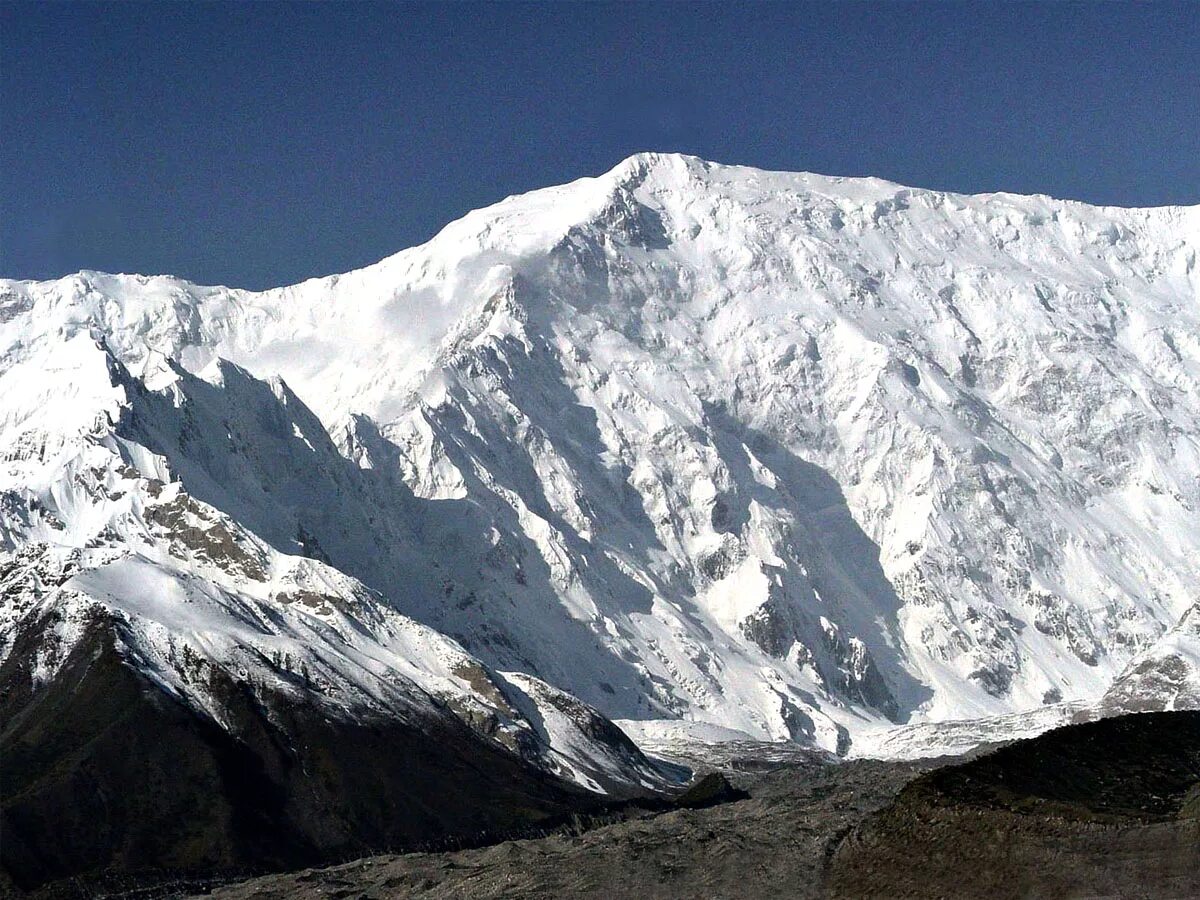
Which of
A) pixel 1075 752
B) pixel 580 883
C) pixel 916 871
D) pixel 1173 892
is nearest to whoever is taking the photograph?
pixel 1173 892

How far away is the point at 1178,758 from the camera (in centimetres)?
16600

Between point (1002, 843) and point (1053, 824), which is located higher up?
point (1053, 824)

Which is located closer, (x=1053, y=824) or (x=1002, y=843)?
(x=1053, y=824)

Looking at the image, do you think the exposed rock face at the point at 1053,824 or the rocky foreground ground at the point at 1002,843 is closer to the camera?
the exposed rock face at the point at 1053,824

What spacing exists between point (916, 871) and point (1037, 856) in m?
9.98

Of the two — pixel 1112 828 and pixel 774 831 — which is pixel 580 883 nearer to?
pixel 774 831

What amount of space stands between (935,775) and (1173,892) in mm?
24985

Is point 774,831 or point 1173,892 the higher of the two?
point 774,831

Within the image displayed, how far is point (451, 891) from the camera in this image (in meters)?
194

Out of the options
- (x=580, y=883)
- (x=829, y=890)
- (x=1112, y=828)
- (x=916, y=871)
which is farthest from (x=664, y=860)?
(x=1112, y=828)

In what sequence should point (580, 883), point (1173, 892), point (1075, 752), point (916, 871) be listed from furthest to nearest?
point (580, 883), point (1075, 752), point (916, 871), point (1173, 892)

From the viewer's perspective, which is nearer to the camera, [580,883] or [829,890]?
[829,890]

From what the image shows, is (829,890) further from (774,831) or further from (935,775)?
(774,831)

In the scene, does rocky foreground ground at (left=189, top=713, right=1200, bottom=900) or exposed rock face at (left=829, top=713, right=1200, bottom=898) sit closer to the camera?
exposed rock face at (left=829, top=713, right=1200, bottom=898)
